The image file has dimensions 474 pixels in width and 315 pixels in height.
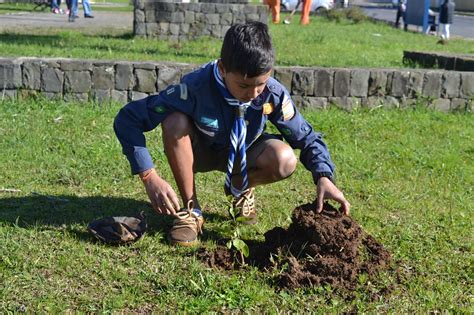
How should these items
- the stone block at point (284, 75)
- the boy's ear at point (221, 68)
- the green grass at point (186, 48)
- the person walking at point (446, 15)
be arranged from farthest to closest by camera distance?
the person walking at point (446, 15) → the green grass at point (186, 48) → the stone block at point (284, 75) → the boy's ear at point (221, 68)

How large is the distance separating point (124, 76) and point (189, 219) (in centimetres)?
349

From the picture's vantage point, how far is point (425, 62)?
9789 mm

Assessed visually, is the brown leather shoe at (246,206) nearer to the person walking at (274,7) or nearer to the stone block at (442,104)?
the stone block at (442,104)

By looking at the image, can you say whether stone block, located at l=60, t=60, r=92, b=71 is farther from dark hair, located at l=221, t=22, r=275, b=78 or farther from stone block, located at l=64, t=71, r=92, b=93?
dark hair, located at l=221, t=22, r=275, b=78

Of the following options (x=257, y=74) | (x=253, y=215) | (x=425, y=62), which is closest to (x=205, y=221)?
(x=253, y=215)

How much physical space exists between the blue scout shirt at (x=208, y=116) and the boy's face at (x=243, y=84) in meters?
0.15

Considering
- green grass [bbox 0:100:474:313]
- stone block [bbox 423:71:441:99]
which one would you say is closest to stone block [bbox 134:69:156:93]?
green grass [bbox 0:100:474:313]

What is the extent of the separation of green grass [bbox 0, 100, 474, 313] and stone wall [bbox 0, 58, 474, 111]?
0.24 metres

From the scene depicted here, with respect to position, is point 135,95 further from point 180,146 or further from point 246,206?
point 180,146

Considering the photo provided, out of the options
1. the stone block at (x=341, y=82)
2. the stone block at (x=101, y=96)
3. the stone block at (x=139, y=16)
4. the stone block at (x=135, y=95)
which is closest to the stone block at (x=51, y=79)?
the stone block at (x=101, y=96)

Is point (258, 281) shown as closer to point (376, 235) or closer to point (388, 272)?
point (388, 272)

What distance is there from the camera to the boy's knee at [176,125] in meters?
3.55

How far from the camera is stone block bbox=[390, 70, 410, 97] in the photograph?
7.29 metres

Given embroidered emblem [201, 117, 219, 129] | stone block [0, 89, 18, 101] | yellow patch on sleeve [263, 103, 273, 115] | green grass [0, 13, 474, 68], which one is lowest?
green grass [0, 13, 474, 68]
